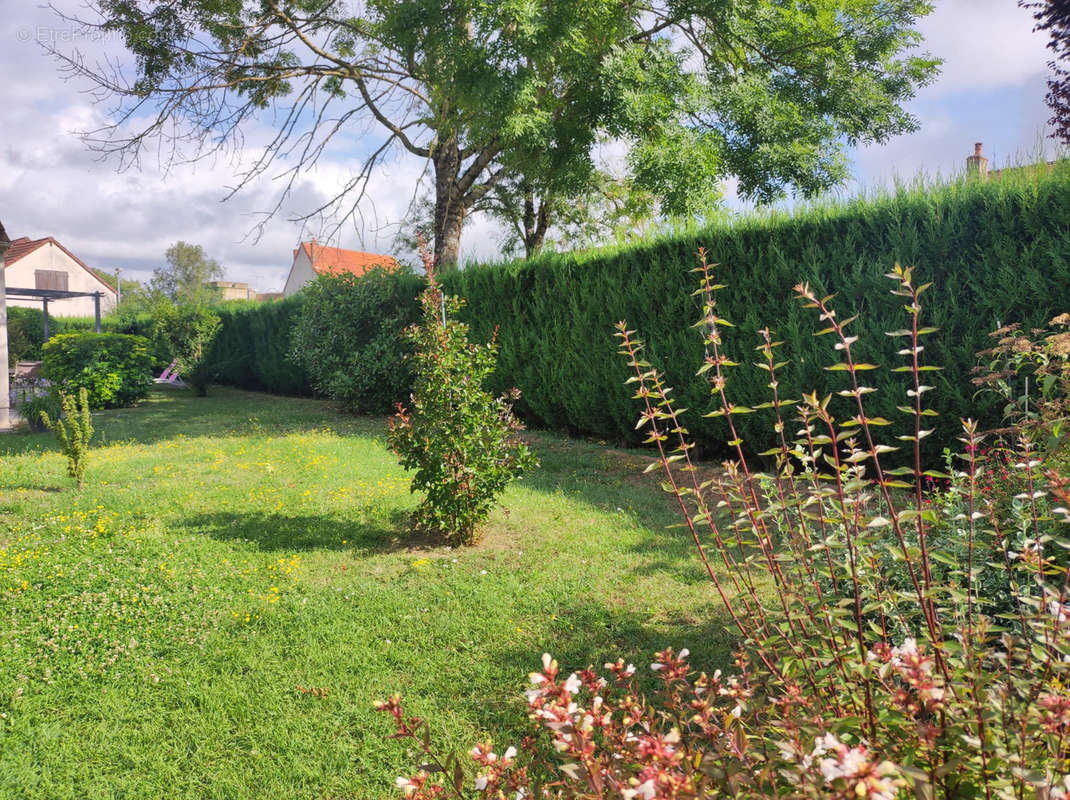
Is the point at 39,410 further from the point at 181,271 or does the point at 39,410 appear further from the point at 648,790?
the point at 181,271

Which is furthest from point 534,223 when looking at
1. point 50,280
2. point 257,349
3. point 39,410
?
point 50,280

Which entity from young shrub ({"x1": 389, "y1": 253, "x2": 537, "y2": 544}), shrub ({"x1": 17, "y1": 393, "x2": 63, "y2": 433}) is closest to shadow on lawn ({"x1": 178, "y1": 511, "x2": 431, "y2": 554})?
young shrub ({"x1": 389, "y1": 253, "x2": 537, "y2": 544})

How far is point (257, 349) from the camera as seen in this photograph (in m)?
18.6

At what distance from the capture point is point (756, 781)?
1422 millimetres

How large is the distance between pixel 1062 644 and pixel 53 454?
35.0 feet

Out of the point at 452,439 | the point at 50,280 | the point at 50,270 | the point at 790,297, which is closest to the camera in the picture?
the point at 452,439

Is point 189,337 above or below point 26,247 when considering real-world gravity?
below

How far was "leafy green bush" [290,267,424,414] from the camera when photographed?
12352 mm

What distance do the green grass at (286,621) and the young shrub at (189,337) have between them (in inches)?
444

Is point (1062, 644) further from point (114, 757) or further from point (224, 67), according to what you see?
point (224, 67)

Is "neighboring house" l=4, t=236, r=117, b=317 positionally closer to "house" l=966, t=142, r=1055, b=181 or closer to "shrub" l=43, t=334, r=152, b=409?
"shrub" l=43, t=334, r=152, b=409

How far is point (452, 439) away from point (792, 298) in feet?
10.7

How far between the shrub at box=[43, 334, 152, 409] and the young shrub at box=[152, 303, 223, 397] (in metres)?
2.52

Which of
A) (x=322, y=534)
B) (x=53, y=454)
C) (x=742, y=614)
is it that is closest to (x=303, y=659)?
(x=322, y=534)
